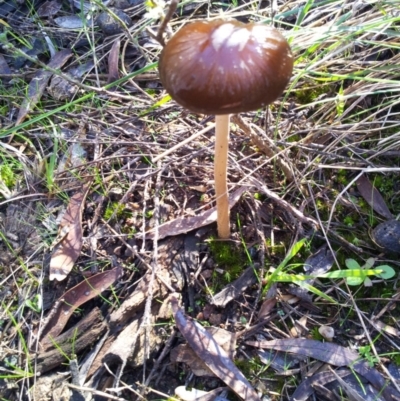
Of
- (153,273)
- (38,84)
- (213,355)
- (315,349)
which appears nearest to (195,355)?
(213,355)

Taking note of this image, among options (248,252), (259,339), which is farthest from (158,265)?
(259,339)

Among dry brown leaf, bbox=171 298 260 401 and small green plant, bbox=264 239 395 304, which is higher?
small green plant, bbox=264 239 395 304

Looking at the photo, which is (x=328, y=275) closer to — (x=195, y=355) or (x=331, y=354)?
(x=331, y=354)

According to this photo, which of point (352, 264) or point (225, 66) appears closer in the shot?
point (225, 66)

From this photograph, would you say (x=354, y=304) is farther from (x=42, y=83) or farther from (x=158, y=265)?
(x=42, y=83)

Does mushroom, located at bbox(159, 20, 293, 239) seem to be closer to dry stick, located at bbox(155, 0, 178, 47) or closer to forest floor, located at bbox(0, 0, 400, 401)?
dry stick, located at bbox(155, 0, 178, 47)

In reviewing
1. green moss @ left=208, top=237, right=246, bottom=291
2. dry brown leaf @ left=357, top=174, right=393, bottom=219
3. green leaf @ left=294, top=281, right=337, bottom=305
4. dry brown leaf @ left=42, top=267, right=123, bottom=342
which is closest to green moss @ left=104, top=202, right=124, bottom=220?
dry brown leaf @ left=42, top=267, right=123, bottom=342
